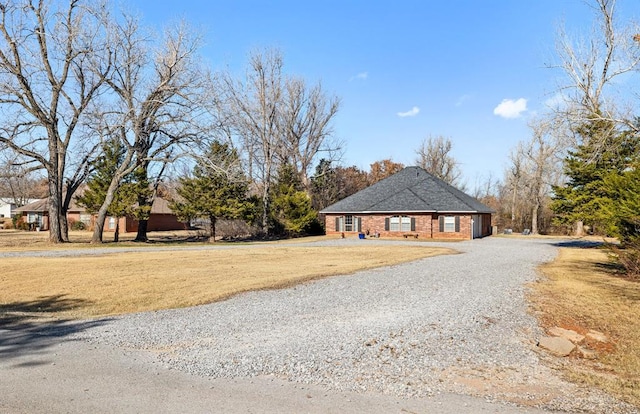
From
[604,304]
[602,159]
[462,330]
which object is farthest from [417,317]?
[602,159]

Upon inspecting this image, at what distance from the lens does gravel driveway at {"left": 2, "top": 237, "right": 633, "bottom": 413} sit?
480 cm

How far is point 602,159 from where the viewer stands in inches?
916

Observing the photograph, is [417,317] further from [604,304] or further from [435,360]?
[604,304]

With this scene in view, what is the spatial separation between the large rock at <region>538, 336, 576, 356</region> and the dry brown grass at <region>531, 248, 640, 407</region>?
179 millimetres

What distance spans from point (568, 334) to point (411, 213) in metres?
28.6

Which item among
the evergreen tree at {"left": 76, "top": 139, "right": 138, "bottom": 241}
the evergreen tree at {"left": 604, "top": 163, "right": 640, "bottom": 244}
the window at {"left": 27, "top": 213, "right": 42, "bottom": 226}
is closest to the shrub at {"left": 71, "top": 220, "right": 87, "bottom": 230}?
the window at {"left": 27, "top": 213, "right": 42, "bottom": 226}

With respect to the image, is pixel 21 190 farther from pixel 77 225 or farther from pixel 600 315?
pixel 600 315

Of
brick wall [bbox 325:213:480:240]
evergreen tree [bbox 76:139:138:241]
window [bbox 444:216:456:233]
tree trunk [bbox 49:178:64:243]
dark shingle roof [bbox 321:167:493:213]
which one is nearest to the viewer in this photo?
tree trunk [bbox 49:178:64:243]

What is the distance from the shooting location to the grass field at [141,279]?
9.57 m

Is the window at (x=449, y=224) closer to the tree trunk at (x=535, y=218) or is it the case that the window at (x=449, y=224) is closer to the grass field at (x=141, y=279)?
the grass field at (x=141, y=279)

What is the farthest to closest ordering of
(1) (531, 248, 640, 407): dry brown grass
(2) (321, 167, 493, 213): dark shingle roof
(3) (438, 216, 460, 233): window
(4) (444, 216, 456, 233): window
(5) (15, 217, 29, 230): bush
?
(5) (15, 217, 29, 230): bush
(2) (321, 167, 493, 213): dark shingle roof
(4) (444, 216, 456, 233): window
(3) (438, 216, 460, 233): window
(1) (531, 248, 640, 407): dry brown grass

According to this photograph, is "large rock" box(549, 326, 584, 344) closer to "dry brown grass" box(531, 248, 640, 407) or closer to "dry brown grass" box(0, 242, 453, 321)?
"dry brown grass" box(531, 248, 640, 407)

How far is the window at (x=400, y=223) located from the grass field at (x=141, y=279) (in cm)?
1538

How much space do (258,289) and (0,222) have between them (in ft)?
205
